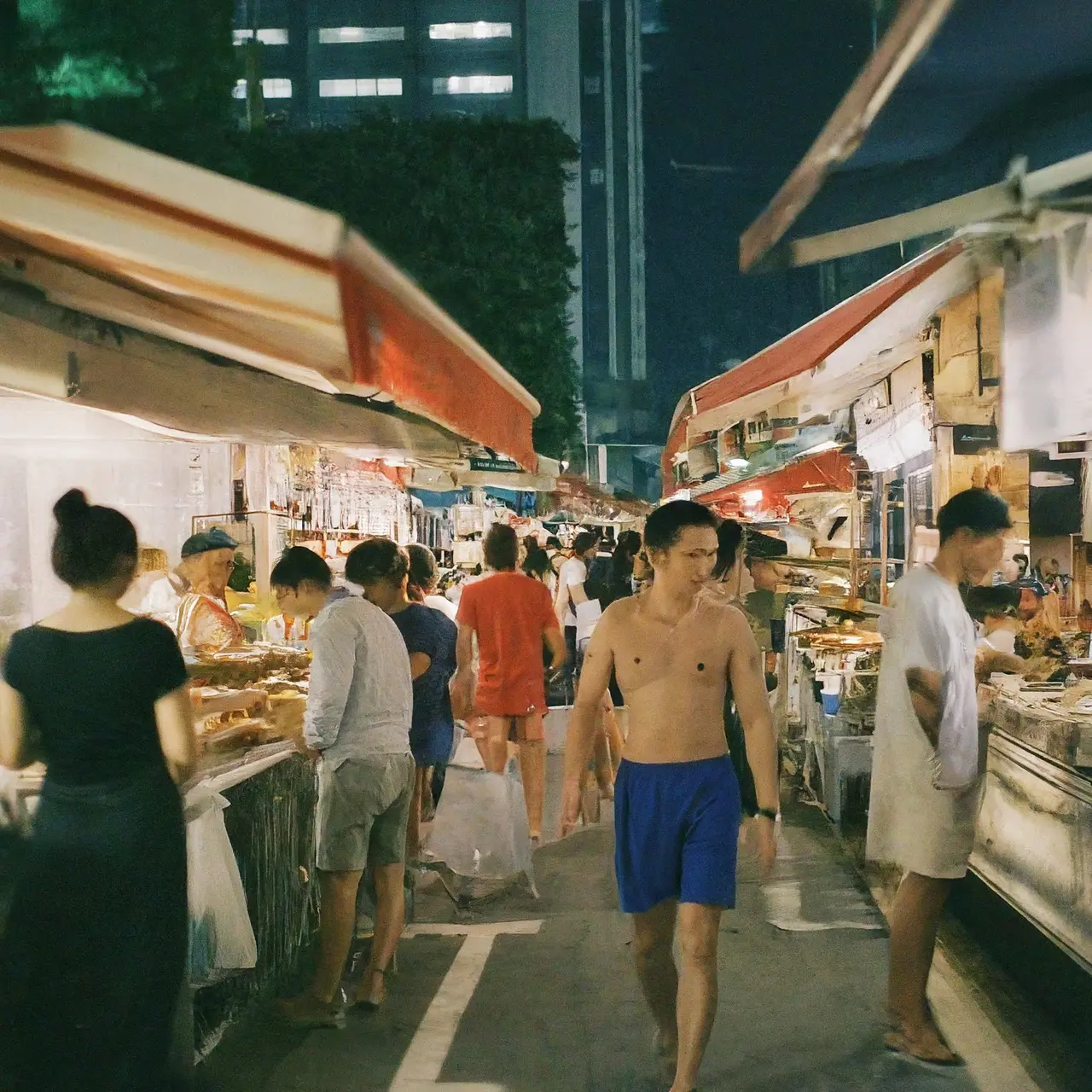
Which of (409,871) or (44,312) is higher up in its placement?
(44,312)

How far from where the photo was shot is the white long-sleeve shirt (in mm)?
4805

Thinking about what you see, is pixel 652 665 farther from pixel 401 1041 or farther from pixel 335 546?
pixel 335 546

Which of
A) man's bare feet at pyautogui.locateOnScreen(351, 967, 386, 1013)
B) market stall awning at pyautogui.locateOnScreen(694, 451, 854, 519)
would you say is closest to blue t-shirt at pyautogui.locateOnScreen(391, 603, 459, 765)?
man's bare feet at pyautogui.locateOnScreen(351, 967, 386, 1013)

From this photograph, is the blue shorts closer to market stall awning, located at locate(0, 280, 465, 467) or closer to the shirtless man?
the shirtless man

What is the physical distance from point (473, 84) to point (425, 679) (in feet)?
216

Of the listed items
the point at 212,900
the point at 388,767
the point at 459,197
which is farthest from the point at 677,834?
the point at 459,197

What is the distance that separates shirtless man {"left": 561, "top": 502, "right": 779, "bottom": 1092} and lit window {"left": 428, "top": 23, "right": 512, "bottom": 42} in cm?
6725

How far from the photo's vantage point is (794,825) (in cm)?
849

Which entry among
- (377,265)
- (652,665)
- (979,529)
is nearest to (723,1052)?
(652,665)

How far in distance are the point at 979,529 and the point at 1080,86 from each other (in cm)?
170

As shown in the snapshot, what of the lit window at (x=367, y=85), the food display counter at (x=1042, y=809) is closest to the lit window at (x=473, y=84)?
the lit window at (x=367, y=85)

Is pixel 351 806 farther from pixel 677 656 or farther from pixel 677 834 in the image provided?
pixel 677 656

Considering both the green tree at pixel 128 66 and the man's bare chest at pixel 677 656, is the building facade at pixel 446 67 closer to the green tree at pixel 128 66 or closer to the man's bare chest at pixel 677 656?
the green tree at pixel 128 66

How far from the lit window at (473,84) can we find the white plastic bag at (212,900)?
219 feet
